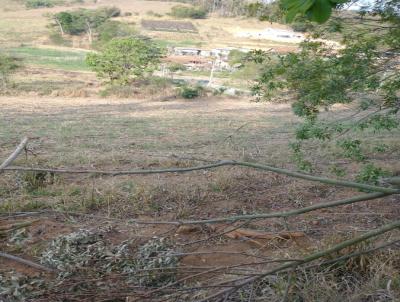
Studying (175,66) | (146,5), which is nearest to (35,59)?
(175,66)

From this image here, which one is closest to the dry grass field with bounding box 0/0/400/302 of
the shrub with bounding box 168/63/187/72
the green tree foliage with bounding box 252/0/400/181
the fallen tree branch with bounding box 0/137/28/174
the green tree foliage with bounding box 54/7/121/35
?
the fallen tree branch with bounding box 0/137/28/174

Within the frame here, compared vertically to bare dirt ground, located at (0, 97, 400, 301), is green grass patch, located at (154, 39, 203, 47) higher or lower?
lower

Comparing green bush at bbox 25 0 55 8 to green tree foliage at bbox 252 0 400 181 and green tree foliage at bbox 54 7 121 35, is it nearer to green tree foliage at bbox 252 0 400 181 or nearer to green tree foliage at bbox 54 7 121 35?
green tree foliage at bbox 54 7 121 35

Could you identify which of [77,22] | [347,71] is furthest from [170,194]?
[77,22]

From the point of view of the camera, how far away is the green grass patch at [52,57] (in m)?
30.8

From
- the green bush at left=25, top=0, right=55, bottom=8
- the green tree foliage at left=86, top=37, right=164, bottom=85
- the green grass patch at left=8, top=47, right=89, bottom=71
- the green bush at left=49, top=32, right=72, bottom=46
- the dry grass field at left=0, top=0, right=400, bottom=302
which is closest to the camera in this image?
the dry grass field at left=0, top=0, right=400, bottom=302

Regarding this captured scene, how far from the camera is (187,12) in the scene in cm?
5784

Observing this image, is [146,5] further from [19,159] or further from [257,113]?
[19,159]

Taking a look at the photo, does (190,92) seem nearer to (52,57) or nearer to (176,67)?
(176,67)

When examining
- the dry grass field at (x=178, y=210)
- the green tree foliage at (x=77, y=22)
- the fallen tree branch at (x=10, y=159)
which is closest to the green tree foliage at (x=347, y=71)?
the dry grass field at (x=178, y=210)

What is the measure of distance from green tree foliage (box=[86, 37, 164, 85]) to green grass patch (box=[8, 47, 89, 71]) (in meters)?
7.91

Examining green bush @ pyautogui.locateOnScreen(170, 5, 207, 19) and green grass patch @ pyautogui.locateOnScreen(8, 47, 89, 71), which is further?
green bush @ pyautogui.locateOnScreen(170, 5, 207, 19)

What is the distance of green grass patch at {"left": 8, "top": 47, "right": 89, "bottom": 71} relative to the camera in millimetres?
30797

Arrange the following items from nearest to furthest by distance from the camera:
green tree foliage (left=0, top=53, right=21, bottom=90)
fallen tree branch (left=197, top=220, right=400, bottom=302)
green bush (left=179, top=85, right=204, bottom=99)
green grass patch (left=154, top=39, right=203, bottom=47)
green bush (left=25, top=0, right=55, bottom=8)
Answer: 1. fallen tree branch (left=197, top=220, right=400, bottom=302)
2. green tree foliage (left=0, top=53, right=21, bottom=90)
3. green bush (left=179, top=85, right=204, bottom=99)
4. green grass patch (left=154, top=39, right=203, bottom=47)
5. green bush (left=25, top=0, right=55, bottom=8)
